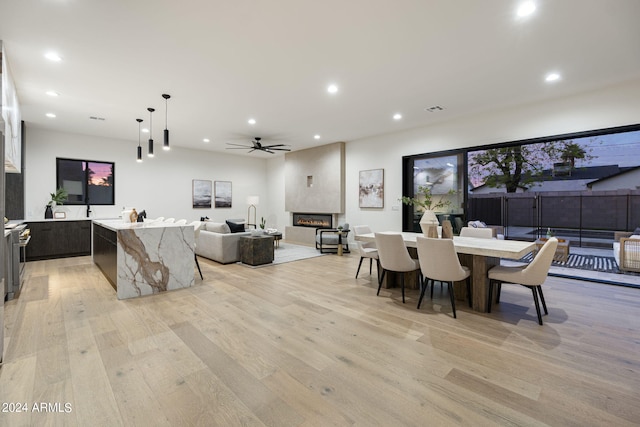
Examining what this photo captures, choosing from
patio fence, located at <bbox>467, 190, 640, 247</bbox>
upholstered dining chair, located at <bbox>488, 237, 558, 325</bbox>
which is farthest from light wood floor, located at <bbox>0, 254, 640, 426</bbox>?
patio fence, located at <bbox>467, 190, 640, 247</bbox>

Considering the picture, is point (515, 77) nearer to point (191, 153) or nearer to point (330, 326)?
point (330, 326)

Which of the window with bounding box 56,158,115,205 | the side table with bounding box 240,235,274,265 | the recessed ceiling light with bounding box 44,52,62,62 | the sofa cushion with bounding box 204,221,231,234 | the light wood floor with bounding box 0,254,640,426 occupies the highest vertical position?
the recessed ceiling light with bounding box 44,52,62,62

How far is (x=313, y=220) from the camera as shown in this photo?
9188 millimetres

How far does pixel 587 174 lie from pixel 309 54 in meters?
9.93

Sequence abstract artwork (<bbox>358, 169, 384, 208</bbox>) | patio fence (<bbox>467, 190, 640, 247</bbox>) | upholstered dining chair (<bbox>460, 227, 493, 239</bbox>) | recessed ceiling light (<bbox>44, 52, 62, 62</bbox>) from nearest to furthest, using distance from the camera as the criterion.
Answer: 1. recessed ceiling light (<bbox>44, 52, 62, 62</bbox>)
2. upholstered dining chair (<bbox>460, 227, 493, 239</bbox>)
3. abstract artwork (<bbox>358, 169, 384, 208</bbox>)
4. patio fence (<bbox>467, 190, 640, 247</bbox>)

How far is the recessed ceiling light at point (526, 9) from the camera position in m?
2.53

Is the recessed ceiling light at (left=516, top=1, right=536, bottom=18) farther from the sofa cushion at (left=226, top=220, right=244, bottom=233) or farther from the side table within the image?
the sofa cushion at (left=226, top=220, right=244, bottom=233)

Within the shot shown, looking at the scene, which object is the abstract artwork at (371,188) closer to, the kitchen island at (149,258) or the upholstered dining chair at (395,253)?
the upholstered dining chair at (395,253)

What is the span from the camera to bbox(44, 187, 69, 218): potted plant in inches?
260

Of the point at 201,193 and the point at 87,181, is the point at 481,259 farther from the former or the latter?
the point at 87,181

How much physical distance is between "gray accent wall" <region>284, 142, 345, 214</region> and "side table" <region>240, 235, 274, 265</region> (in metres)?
2.90

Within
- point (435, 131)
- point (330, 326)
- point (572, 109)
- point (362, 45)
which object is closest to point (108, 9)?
point (362, 45)

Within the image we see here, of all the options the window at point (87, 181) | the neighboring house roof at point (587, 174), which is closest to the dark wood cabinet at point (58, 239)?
the window at point (87, 181)

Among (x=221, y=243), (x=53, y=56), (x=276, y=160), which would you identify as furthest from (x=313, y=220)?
(x=53, y=56)
